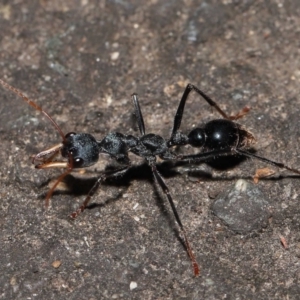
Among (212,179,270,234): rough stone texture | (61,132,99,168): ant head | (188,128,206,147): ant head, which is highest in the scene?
(61,132,99,168): ant head

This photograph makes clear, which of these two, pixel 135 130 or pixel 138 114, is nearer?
pixel 138 114

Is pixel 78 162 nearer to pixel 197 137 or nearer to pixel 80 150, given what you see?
pixel 80 150

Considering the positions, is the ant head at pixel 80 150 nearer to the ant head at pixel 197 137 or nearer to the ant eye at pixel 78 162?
the ant eye at pixel 78 162

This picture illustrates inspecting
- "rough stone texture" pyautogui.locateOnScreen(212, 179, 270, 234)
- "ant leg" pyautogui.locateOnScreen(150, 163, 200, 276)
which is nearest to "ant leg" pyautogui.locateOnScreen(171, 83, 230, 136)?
"ant leg" pyautogui.locateOnScreen(150, 163, 200, 276)

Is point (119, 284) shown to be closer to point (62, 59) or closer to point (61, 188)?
point (61, 188)

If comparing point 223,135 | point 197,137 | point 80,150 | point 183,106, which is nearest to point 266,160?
point 223,135

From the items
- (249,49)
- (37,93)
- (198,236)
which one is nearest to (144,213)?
(198,236)

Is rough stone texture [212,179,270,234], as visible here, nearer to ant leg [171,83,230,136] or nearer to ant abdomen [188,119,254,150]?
ant abdomen [188,119,254,150]
